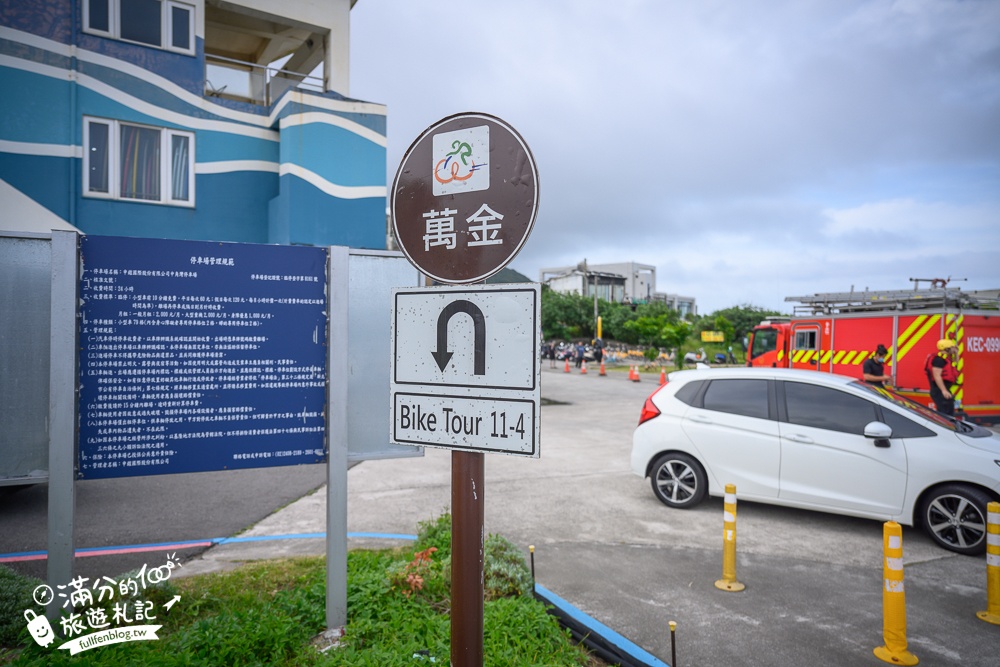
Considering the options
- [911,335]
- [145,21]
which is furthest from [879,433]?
[145,21]

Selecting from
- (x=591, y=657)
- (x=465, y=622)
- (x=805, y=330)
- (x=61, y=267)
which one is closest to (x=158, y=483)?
(x=61, y=267)

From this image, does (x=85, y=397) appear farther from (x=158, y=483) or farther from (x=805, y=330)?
(x=805, y=330)

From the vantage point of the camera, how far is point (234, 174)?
10.9m

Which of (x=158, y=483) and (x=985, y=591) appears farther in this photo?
(x=158, y=483)

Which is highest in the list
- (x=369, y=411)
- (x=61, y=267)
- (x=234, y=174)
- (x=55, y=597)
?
(x=234, y=174)

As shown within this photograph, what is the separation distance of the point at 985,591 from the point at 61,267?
6.84 meters

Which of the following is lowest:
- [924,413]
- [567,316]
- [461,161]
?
[924,413]

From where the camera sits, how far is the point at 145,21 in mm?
10047

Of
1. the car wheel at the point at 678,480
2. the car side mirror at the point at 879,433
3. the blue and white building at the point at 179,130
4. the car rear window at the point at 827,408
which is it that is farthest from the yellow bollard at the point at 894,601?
the blue and white building at the point at 179,130

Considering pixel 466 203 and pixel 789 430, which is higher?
pixel 466 203

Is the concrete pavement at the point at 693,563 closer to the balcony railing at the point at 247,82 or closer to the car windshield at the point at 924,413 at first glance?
the car windshield at the point at 924,413

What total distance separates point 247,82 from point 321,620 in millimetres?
11950

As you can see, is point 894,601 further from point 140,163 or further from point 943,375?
point 140,163

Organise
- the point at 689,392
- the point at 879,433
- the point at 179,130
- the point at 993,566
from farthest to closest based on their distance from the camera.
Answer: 1. the point at 179,130
2. the point at 689,392
3. the point at 879,433
4. the point at 993,566
